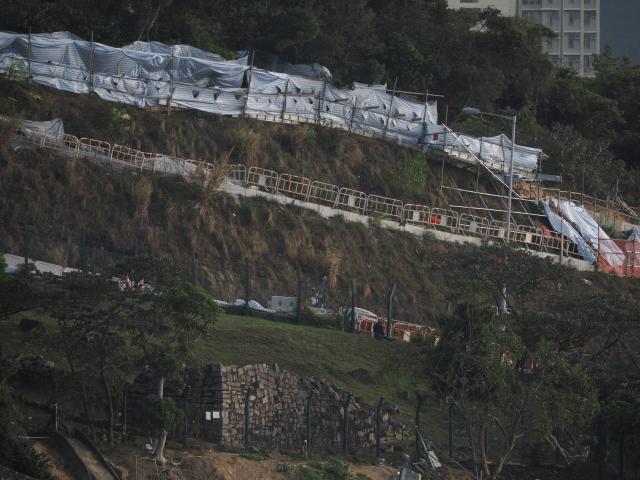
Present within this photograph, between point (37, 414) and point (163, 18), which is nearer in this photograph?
point (37, 414)

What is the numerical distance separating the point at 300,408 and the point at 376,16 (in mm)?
39882

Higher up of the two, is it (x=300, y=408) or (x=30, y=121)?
(x=30, y=121)

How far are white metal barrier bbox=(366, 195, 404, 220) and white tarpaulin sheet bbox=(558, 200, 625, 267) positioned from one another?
30.7 ft

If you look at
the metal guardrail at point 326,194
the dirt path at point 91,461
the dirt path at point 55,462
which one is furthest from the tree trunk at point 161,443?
the metal guardrail at point 326,194

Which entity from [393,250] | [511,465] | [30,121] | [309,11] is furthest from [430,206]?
[511,465]

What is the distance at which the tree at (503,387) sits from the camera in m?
34.8

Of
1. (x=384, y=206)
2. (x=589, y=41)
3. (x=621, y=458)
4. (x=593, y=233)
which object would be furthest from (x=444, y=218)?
(x=589, y=41)

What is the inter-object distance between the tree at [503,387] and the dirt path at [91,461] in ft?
28.8

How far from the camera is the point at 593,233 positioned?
63781 millimetres

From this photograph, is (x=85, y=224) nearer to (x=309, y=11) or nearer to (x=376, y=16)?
(x=309, y=11)

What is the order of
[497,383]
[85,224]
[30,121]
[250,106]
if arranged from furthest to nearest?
1. [250,106]
2. [30,121]
3. [85,224]
4. [497,383]

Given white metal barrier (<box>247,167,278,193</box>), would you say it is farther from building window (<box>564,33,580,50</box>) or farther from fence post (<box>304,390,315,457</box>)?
building window (<box>564,33,580,50</box>)

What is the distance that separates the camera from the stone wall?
1324 inches

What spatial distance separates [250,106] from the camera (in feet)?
194
